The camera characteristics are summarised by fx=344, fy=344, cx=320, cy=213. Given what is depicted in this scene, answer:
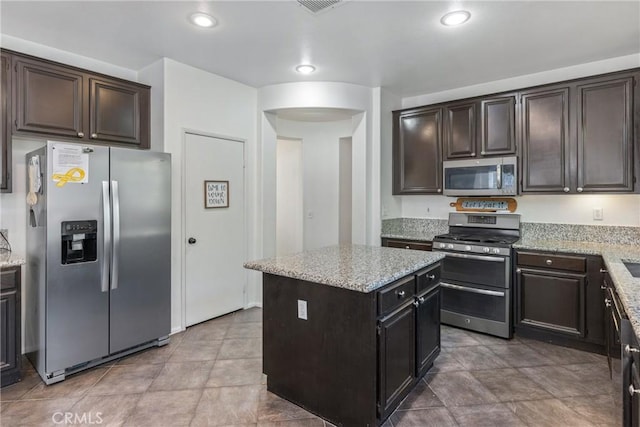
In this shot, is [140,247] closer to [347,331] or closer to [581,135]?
[347,331]

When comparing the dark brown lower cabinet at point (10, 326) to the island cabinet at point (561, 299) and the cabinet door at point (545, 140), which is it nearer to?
the island cabinet at point (561, 299)

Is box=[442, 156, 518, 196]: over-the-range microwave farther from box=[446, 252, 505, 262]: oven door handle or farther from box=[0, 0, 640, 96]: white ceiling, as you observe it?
box=[0, 0, 640, 96]: white ceiling

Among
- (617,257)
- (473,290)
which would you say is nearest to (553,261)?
(617,257)

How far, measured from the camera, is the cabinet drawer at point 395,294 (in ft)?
6.24

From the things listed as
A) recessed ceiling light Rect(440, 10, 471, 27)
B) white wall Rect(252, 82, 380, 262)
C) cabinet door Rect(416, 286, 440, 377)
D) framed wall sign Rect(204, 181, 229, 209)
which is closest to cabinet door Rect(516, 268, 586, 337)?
cabinet door Rect(416, 286, 440, 377)

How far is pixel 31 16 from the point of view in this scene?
2.52 meters

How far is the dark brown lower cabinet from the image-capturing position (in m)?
2.40

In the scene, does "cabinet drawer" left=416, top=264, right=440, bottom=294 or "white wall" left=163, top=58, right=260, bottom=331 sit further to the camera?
"white wall" left=163, top=58, right=260, bottom=331

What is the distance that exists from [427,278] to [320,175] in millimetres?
3456

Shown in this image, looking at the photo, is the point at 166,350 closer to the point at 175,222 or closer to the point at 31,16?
the point at 175,222

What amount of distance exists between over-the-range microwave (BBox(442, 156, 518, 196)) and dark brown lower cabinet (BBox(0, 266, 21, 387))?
13.0ft

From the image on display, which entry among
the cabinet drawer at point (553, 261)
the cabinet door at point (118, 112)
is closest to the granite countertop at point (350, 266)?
the cabinet drawer at point (553, 261)

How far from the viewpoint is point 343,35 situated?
109 inches

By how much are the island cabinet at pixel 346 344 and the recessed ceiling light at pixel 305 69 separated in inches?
87.7
